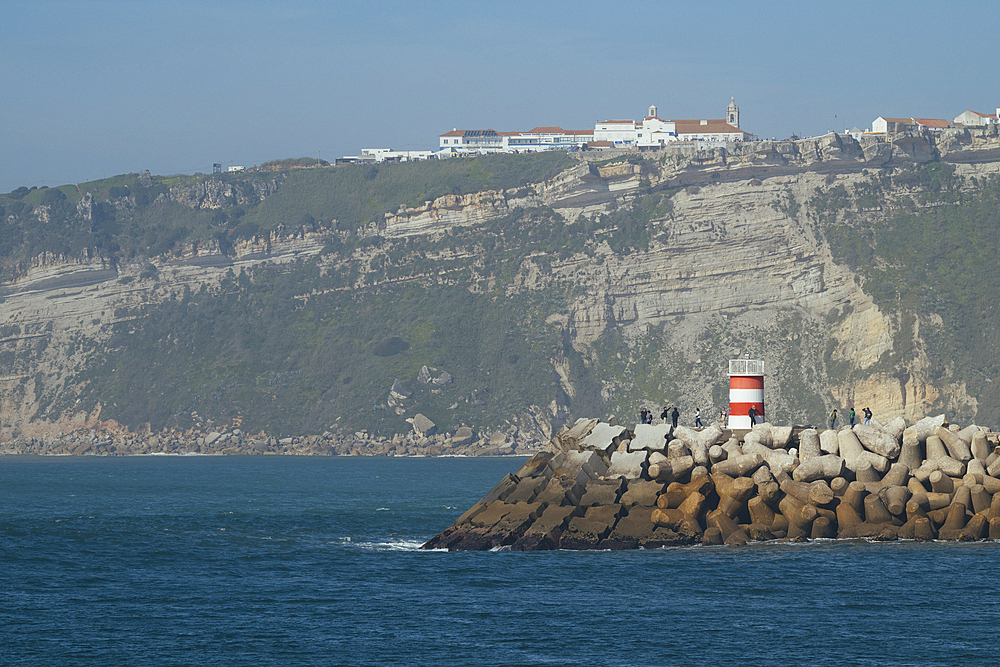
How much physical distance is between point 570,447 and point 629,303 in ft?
276

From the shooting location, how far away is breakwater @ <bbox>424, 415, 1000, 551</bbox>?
30922 mm

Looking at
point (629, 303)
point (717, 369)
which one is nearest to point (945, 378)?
point (717, 369)

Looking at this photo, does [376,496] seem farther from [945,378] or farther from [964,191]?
[964,191]

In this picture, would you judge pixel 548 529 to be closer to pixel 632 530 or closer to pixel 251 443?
pixel 632 530

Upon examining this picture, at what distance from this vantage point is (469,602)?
2703cm

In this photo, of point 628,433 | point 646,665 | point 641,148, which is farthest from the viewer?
point 641,148

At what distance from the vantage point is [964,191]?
391 feet

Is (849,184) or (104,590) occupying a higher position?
(849,184)

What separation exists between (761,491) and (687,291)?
286ft

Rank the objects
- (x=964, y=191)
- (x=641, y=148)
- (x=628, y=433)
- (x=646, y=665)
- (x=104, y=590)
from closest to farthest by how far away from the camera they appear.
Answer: (x=646, y=665)
(x=104, y=590)
(x=628, y=433)
(x=964, y=191)
(x=641, y=148)

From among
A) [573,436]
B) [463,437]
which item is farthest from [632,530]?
[463,437]

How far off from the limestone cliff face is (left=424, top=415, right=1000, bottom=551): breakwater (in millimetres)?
72415

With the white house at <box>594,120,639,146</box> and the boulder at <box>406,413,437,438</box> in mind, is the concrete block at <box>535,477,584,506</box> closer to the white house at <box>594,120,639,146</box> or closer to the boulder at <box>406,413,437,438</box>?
the boulder at <box>406,413,437,438</box>

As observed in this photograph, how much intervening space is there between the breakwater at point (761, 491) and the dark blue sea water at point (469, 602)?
536 mm
